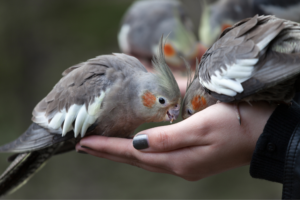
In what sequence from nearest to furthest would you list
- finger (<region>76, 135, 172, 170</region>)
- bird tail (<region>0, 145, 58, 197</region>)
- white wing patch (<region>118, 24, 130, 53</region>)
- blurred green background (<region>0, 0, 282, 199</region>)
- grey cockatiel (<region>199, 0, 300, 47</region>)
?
finger (<region>76, 135, 172, 170</region>) < bird tail (<region>0, 145, 58, 197</region>) < grey cockatiel (<region>199, 0, 300, 47</region>) < white wing patch (<region>118, 24, 130, 53</region>) < blurred green background (<region>0, 0, 282, 199</region>)

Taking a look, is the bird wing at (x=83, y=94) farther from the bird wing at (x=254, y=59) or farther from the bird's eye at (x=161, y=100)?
the bird wing at (x=254, y=59)

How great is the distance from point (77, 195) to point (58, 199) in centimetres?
31

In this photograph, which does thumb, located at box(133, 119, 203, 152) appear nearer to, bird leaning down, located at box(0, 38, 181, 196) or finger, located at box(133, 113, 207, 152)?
finger, located at box(133, 113, 207, 152)

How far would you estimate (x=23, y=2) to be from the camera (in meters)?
3.75

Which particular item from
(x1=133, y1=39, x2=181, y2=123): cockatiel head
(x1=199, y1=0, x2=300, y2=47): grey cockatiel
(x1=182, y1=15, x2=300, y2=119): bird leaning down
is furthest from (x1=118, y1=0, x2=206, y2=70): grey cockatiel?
(x1=182, y1=15, x2=300, y2=119): bird leaning down

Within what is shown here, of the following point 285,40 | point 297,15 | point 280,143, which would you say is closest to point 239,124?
point 280,143

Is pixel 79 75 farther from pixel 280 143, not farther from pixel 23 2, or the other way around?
pixel 23 2

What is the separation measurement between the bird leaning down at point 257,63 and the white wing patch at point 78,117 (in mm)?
597

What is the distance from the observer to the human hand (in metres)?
1.26

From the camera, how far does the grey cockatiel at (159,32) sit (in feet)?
8.04

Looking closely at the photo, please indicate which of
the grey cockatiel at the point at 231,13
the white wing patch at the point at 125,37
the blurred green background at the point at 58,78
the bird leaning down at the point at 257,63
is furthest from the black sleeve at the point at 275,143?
the blurred green background at the point at 58,78

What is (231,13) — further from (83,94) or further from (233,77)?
(83,94)

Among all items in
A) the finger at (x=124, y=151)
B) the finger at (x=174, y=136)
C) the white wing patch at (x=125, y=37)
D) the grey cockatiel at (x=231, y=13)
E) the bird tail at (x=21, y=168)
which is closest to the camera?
the finger at (x=174, y=136)

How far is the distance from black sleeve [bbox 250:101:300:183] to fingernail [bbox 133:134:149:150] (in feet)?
1.67
